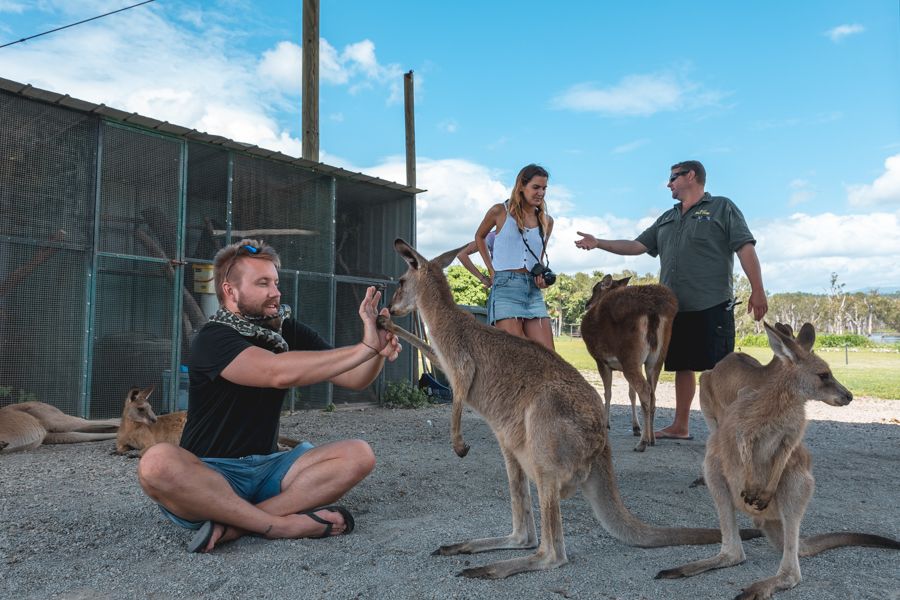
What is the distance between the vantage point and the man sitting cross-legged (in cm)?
296

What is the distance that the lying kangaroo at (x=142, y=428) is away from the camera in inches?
227

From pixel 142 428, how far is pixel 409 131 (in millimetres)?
7260

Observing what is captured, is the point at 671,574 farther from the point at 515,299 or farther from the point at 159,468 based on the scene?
the point at 515,299

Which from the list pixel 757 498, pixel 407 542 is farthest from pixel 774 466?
pixel 407 542

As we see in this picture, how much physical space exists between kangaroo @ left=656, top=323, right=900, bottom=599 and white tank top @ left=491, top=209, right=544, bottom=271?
2.39 metres

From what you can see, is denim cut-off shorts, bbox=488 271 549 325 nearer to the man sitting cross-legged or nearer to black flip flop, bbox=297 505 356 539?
the man sitting cross-legged

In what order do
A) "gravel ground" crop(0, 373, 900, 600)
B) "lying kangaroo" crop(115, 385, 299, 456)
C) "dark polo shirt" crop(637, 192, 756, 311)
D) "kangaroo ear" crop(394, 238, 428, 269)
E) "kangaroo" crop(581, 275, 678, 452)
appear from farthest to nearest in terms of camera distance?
"kangaroo" crop(581, 275, 678, 452) < "lying kangaroo" crop(115, 385, 299, 456) < "dark polo shirt" crop(637, 192, 756, 311) < "kangaroo ear" crop(394, 238, 428, 269) < "gravel ground" crop(0, 373, 900, 600)

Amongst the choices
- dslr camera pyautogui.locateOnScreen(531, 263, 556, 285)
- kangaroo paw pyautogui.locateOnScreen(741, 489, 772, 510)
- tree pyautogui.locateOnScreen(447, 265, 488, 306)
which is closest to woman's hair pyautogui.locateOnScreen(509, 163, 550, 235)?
dslr camera pyautogui.locateOnScreen(531, 263, 556, 285)

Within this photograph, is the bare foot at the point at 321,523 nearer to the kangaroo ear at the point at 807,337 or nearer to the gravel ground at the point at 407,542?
the gravel ground at the point at 407,542

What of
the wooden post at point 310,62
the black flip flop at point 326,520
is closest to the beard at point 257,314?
the black flip flop at point 326,520

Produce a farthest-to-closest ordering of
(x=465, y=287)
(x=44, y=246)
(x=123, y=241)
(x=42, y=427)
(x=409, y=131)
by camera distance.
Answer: (x=465, y=287)
(x=409, y=131)
(x=123, y=241)
(x=44, y=246)
(x=42, y=427)

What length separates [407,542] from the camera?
123 inches

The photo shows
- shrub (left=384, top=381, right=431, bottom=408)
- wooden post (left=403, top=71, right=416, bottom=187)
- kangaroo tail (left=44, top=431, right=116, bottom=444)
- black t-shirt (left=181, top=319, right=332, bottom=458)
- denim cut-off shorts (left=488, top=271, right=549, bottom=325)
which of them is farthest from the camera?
wooden post (left=403, top=71, right=416, bottom=187)

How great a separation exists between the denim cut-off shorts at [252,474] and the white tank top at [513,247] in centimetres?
239
